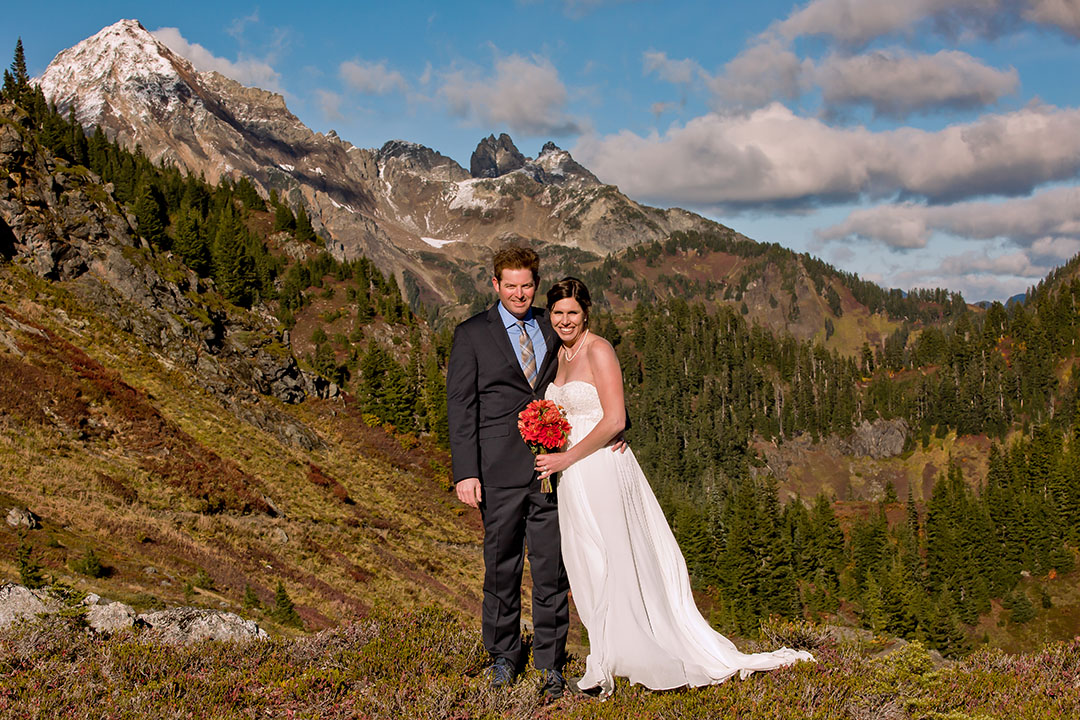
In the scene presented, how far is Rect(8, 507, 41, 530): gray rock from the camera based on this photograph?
1636cm

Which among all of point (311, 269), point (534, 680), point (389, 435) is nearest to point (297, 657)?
point (534, 680)

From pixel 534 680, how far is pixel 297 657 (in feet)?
10.0

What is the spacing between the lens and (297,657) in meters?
8.05

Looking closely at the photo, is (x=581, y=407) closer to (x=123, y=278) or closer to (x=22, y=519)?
(x=22, y=519)

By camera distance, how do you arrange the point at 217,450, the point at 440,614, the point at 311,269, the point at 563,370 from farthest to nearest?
the point at 311,269 → the point at 217,450 → the point at 440,614 → the point at 563,370

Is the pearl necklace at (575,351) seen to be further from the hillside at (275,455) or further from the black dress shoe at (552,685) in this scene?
the hillside at (275,455)

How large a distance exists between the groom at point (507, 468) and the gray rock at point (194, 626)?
3.64 meters

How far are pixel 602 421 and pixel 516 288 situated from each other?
1850mm

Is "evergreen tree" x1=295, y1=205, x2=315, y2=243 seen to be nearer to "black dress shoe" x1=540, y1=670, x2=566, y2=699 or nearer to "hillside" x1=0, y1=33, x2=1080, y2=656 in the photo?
"hillside" x1=0, y1=33, x2=1080, y2=656

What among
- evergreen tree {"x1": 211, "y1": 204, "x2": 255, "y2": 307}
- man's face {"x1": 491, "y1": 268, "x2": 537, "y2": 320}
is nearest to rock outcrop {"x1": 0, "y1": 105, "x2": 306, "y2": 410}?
evergreen tree {"x1": 211, "y1": 204, "x2": 255, "y2": 307}

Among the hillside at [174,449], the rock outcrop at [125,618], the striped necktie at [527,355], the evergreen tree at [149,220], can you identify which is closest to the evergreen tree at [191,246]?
the evergreen tree at [149,220]

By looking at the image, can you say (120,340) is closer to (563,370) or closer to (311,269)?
(563,370)

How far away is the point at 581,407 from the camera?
7.66 m

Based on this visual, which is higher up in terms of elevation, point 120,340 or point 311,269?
point 311,269
